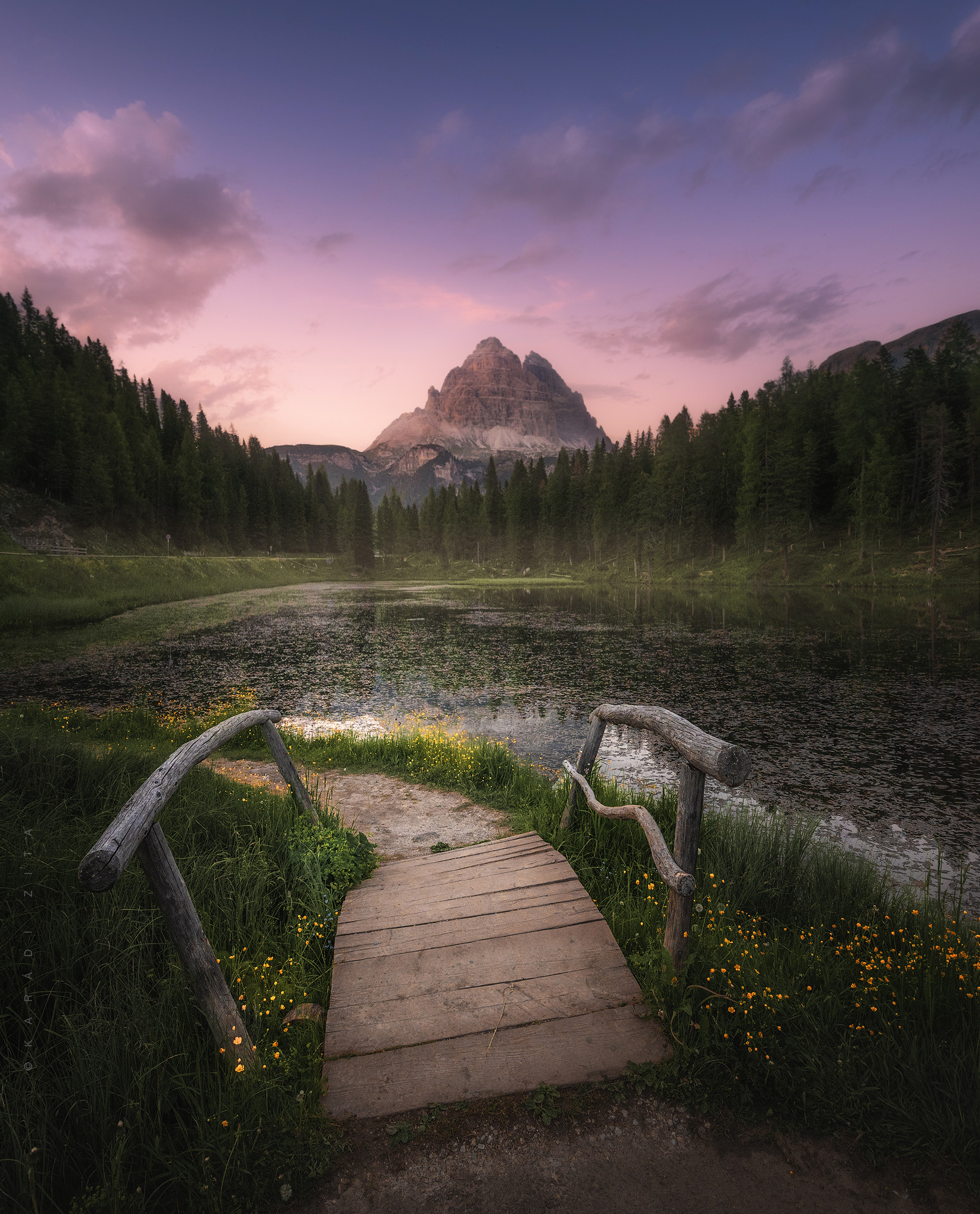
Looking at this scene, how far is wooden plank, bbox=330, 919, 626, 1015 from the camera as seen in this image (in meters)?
3.84

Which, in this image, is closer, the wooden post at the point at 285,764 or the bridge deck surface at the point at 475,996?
the bridge deck surface at the point at 475,996

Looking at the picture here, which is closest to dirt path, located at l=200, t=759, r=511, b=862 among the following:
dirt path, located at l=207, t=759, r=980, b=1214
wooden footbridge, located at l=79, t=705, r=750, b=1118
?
wooden footbridge, located at l=79, t=705, r=750, b=1118

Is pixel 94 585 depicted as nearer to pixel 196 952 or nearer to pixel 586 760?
pixel 586 760

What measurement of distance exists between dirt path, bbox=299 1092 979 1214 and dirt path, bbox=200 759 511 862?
366cm

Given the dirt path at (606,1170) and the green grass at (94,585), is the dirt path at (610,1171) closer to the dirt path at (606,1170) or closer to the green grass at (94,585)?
the dirt path at (606,1170)

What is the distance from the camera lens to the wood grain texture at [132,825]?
7.98 feet

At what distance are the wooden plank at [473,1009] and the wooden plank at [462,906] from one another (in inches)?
33.1

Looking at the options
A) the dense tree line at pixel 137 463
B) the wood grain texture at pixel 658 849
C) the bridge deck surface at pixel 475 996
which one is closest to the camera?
the bridge deck surface at pixel 475 996

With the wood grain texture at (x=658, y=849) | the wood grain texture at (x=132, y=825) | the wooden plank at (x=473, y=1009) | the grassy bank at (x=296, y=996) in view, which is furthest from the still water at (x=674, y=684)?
the wood grain texture at (x=132, y=825)

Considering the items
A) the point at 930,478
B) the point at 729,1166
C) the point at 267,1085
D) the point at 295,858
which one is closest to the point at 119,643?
the point at 295,858

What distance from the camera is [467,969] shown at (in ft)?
13.1

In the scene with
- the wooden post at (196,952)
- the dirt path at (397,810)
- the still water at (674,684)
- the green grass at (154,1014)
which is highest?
the wooden post at (196,952)

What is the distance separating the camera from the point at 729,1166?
2668mm

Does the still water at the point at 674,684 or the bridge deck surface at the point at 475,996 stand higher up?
the bridge deck surface at the point at 475,996
